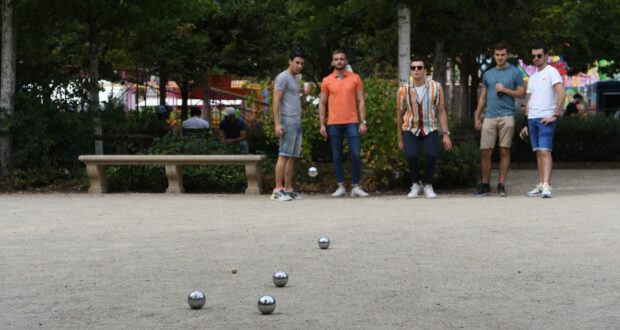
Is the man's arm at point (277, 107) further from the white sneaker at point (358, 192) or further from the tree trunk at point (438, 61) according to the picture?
the tree trunk at point (438, 61)

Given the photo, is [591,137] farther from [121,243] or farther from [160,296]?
[160,296]

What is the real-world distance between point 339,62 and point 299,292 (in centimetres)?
767

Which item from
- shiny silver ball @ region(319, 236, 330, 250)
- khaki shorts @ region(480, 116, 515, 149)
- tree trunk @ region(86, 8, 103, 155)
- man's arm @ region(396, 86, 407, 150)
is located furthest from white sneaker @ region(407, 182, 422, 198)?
shiny silver ball @ region(319, 236, 330, 250)

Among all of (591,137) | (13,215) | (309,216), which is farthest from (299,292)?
(591,137)

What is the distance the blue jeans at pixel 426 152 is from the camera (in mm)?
14977

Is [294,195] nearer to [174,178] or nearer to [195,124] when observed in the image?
[174,178]

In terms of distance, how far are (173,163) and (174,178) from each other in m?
0.29

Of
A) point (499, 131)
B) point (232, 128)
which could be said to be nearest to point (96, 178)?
point (499, 131)

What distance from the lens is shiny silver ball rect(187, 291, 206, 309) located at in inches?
267

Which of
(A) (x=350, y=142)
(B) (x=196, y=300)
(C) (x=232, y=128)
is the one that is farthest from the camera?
(C) (x=232, y=128)

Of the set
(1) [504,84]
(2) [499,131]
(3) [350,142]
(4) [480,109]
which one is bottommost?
(3) [350,142]

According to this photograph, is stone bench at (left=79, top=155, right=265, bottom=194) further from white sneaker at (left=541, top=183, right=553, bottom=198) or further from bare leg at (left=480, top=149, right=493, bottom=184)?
white sneaker at (left=541, top=183, right=553, bottom=198)

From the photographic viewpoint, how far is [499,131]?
15.2 m

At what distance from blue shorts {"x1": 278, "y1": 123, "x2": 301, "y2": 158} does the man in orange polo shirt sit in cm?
34
